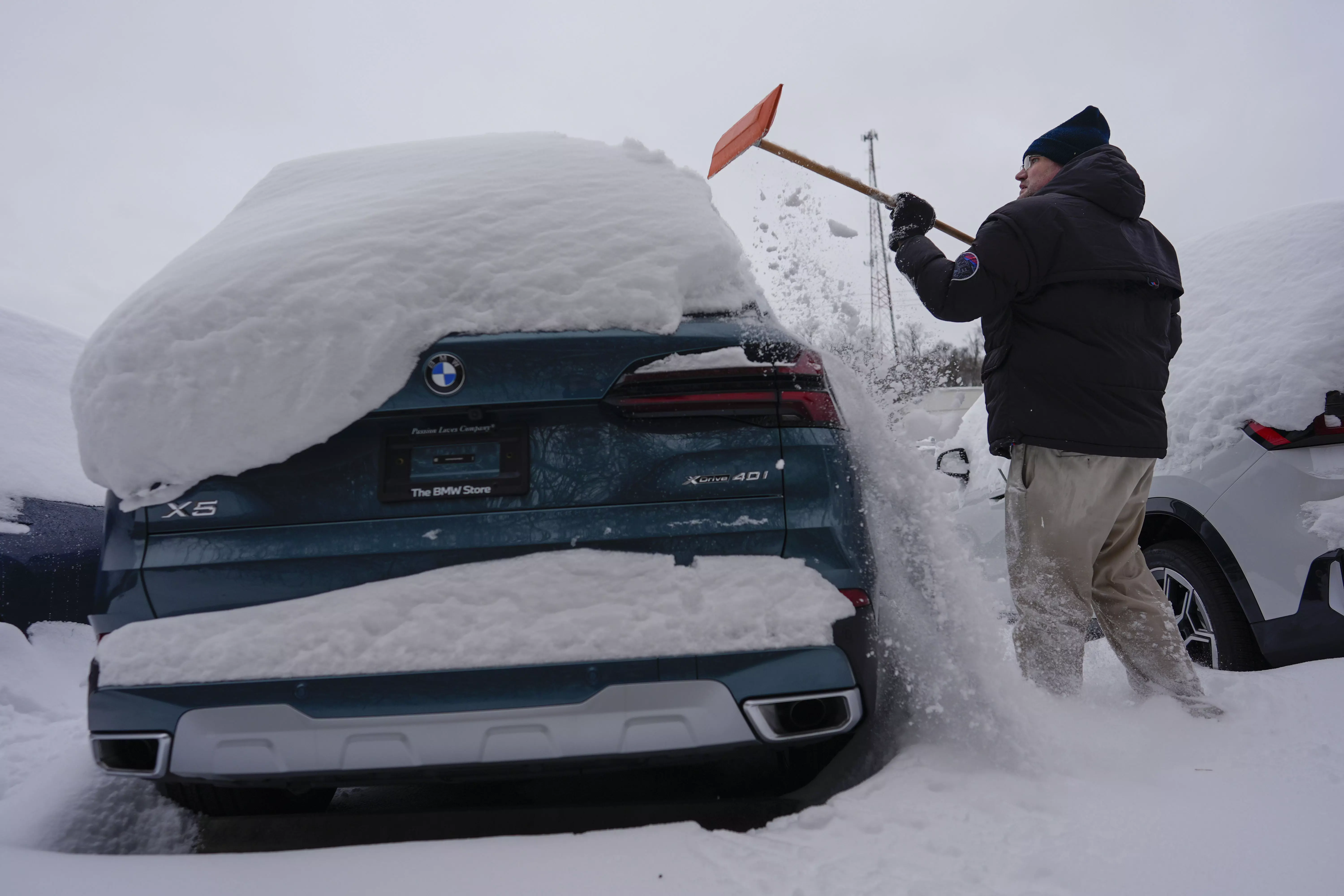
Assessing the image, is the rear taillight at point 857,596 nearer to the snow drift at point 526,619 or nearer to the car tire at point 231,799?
the snow drift at point 526,619

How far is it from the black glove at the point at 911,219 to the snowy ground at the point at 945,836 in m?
1.42

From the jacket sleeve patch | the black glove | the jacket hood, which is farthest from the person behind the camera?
Answer: the black glove

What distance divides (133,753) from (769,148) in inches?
115

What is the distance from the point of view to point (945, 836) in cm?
163

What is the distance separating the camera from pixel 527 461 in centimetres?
185

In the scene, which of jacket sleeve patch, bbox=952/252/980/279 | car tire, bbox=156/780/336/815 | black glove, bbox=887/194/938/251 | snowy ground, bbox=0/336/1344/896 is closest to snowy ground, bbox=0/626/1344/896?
snowy ground, bbox=0/336/1344/896

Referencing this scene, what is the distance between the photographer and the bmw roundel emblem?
184 centimetres

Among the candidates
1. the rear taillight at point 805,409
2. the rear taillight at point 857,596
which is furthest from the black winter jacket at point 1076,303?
the rear taillight at point 857,596

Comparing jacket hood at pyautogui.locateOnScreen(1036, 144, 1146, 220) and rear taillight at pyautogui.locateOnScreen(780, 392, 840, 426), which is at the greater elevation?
jacket hood at pyautogui.locateOnScreen(1036, 144, 1146, 220)

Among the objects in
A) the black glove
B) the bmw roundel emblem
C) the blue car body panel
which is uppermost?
the black glove

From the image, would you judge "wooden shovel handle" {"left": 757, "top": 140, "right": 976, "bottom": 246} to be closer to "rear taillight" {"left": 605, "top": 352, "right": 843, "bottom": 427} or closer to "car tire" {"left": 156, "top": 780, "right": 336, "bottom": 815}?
"rear taillight" {"left": 605, "top": 352, "right": 843, "bottom": 427}

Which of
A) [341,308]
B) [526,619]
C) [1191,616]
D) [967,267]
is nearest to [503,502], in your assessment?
[526,619]

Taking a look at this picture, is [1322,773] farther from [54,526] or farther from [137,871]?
[54,526]

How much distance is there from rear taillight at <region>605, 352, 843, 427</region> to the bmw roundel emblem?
1.07 ft
